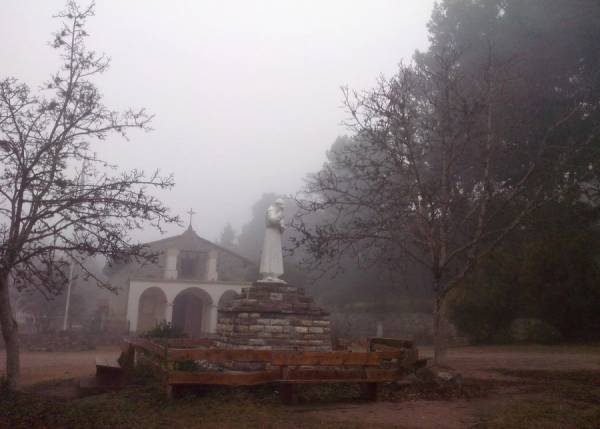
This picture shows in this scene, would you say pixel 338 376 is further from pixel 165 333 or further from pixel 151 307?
pixel 151 307

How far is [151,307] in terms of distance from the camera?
3341 centimetres

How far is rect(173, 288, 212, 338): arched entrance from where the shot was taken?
110ft

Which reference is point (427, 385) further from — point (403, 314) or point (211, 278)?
point (211, 278)

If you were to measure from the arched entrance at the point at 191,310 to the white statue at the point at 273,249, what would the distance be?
22.4 m

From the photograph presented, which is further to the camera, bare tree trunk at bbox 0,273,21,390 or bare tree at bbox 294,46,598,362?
bare tree at bbox 294,46,598,362

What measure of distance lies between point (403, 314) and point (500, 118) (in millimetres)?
16310

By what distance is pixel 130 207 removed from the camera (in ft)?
30.3

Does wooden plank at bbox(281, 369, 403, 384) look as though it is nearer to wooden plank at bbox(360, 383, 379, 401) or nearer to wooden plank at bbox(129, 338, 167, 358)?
wooden plank at bbox(360, 383, 379, 401)

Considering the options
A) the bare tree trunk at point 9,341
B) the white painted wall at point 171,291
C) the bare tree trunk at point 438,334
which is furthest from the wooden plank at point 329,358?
the white painted wall at point 171,291

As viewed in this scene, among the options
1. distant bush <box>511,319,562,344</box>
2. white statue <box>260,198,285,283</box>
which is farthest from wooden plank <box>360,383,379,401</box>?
distant bush <box>511,319,562,344</box>

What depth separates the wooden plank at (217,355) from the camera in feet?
25.7

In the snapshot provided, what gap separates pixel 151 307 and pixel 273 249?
945 inches

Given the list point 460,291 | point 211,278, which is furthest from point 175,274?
point 460,291

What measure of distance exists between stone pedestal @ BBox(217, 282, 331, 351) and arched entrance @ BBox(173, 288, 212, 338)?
22806 mm
